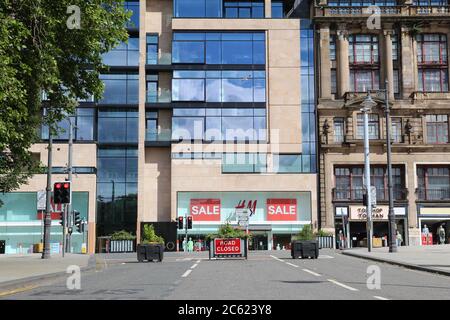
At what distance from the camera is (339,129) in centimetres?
5884

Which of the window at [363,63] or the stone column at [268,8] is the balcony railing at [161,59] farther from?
the window at [363,63]

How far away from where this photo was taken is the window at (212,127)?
192ft

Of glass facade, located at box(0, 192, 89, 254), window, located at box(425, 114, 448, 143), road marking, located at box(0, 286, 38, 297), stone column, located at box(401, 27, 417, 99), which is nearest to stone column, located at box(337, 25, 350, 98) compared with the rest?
stone column, located at box(401, 27, 417, 99)

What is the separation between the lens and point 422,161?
58.0 meters

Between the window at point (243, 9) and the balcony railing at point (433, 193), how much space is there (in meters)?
22.3

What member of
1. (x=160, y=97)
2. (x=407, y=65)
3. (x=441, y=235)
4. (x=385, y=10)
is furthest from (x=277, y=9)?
(x=441, y=235)

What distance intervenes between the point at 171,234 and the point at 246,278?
4004 centimetres

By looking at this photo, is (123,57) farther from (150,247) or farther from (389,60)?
(150,247)

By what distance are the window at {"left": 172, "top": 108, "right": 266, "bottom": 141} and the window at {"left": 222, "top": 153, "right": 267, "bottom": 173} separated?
159cm

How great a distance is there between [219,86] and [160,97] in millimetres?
5606

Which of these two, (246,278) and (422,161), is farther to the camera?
(422,161)

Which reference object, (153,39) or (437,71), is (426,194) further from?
(153,39)
